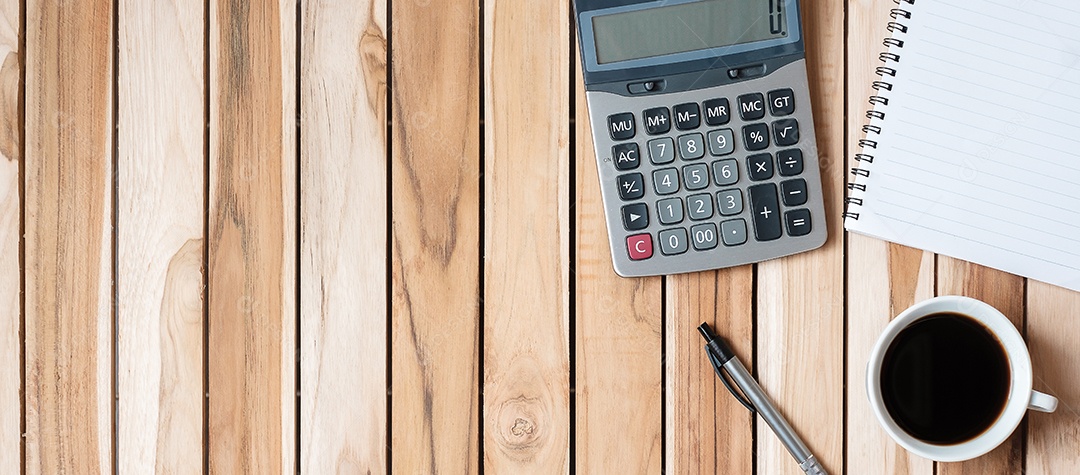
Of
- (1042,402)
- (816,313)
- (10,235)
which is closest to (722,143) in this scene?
(816,313)

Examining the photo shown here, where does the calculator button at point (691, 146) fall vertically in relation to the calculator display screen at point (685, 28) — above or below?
below

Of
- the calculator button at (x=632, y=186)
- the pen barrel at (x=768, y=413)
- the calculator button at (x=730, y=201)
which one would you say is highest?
the calculator button at (x=632, y=186)

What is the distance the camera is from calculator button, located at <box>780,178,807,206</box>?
1.66ft

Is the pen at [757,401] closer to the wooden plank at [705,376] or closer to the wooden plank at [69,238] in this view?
the wooden plank at [705,376]

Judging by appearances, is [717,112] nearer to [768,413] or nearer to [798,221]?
[798,221]

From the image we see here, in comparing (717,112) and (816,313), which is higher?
(717,112)

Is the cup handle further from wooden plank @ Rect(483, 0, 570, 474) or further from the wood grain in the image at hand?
the wood grain

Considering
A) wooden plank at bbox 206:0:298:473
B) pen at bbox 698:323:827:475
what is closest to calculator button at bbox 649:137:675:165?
pen at bbox 698:323:827:475

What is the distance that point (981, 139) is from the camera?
0.50 meters

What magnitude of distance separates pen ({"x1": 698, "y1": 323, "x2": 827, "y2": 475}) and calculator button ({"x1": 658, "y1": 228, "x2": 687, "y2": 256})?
0.05m

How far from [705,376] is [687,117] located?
0.54 feet

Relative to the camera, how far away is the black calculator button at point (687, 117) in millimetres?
511

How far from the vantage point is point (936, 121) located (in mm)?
507

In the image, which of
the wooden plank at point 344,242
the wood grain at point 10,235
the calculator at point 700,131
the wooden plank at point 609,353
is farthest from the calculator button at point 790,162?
the wood grain at point 10,235
